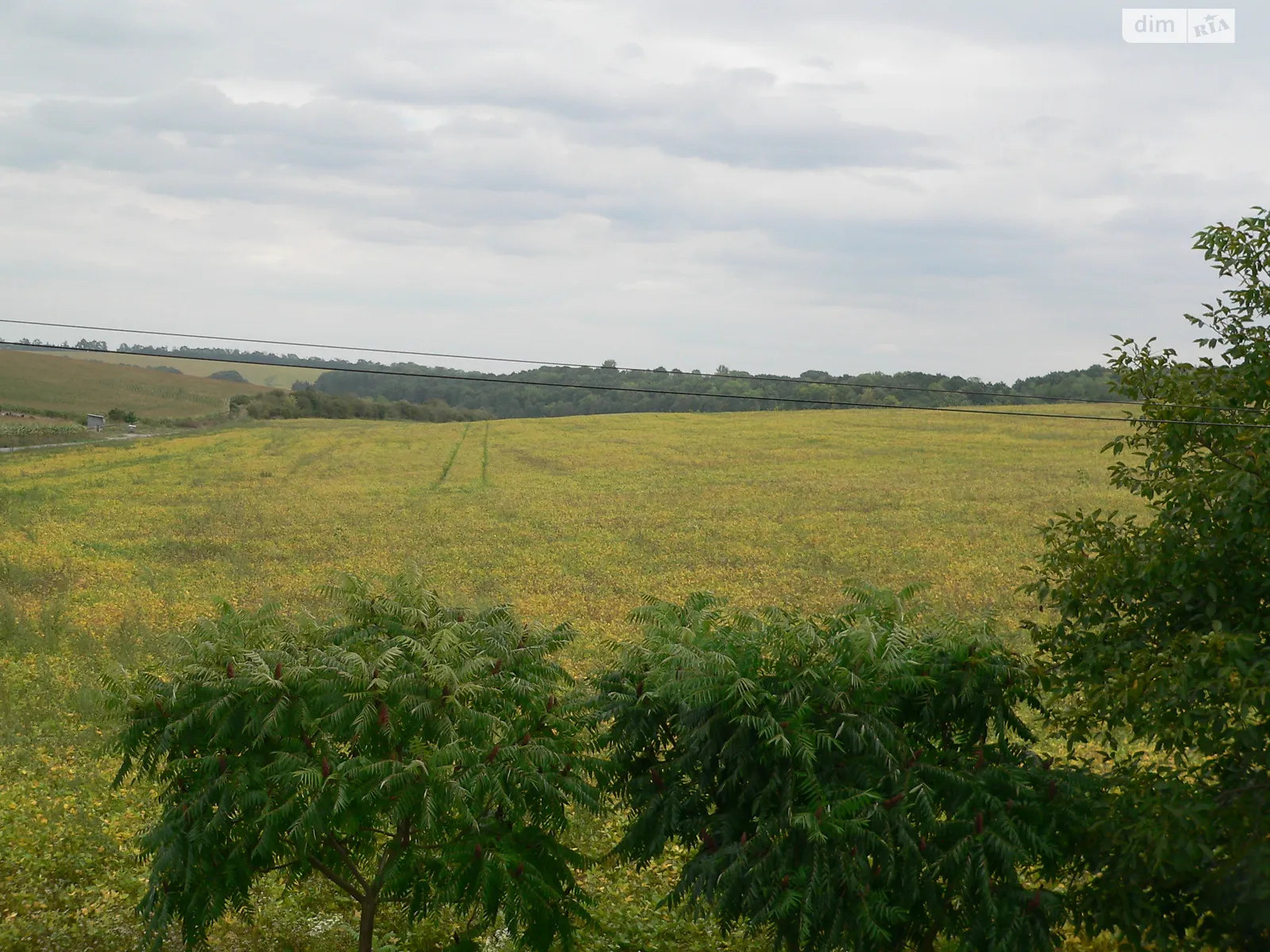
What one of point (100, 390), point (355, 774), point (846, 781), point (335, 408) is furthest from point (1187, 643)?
point (100, 390)

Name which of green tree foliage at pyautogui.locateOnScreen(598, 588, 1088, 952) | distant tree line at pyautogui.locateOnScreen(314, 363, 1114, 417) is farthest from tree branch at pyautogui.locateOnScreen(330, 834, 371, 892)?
distant tree line at pyautogui.locateOnScreen(314, 363, 1114, 417)

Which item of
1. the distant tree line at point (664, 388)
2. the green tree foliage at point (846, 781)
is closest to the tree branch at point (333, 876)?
the green tree foliage at point (846, 781)

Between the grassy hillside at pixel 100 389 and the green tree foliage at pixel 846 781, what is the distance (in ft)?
229

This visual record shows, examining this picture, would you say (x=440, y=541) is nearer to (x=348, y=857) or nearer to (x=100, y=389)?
(x=348, y=857)

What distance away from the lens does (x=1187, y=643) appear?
8.30 m

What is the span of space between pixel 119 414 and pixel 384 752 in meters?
70.2

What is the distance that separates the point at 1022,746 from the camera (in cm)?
960

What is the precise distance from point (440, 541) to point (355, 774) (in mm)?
27593

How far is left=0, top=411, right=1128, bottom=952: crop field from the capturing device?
12.9m

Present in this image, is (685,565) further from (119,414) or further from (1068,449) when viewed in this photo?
(119,414)

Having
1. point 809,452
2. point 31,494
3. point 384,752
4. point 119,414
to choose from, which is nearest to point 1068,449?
point 809,452

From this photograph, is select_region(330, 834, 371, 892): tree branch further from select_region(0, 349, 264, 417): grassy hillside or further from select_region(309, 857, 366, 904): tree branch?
select_region(0, 349, 264, 417): grassy hillside

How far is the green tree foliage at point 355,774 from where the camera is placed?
27.9ft

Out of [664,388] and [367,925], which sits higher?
[664,388]
